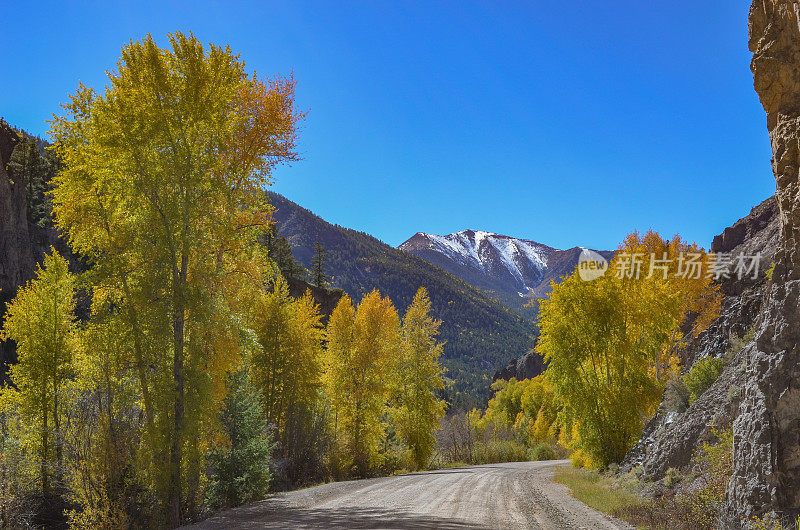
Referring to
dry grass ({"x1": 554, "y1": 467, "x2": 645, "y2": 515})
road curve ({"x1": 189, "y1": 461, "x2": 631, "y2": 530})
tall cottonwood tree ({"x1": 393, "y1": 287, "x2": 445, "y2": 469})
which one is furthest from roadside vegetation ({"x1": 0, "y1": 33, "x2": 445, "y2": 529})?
tall cottonwood tree ({"x1": 393, "y1": 287, "x2": 445, "y2": 469})

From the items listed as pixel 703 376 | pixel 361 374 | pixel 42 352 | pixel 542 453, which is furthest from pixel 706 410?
pixel 542 453

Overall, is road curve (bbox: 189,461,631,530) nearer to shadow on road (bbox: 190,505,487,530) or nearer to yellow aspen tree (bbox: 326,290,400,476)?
shadow on road (bbox: 190,505,487,530)

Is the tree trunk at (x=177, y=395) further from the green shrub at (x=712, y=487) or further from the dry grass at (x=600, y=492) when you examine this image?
the green shrub at (x=712, y=487)

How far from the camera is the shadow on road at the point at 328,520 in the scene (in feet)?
30.1

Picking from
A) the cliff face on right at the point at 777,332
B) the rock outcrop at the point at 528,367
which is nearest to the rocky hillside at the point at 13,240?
the cliff face on right at the point at 777,332

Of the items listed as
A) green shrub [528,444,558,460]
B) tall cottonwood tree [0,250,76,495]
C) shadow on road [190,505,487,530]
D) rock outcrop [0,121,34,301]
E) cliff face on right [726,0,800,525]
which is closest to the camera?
cliff face on right [726,0,800,525]

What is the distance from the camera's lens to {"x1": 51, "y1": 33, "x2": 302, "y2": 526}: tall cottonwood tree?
10.9 m

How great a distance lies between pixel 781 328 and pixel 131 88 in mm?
14643

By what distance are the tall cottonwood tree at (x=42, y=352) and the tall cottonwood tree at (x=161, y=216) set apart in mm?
8348

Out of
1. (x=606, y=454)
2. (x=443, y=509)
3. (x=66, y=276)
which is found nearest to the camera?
(x=443, y=509)

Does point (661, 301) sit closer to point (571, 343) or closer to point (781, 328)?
point (571, 343)

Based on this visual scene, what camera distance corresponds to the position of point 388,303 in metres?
30.1

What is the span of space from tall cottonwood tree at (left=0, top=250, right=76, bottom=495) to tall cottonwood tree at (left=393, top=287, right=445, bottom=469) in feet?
55.0

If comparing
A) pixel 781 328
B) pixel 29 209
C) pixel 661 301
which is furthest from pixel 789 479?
pixel 29 209
